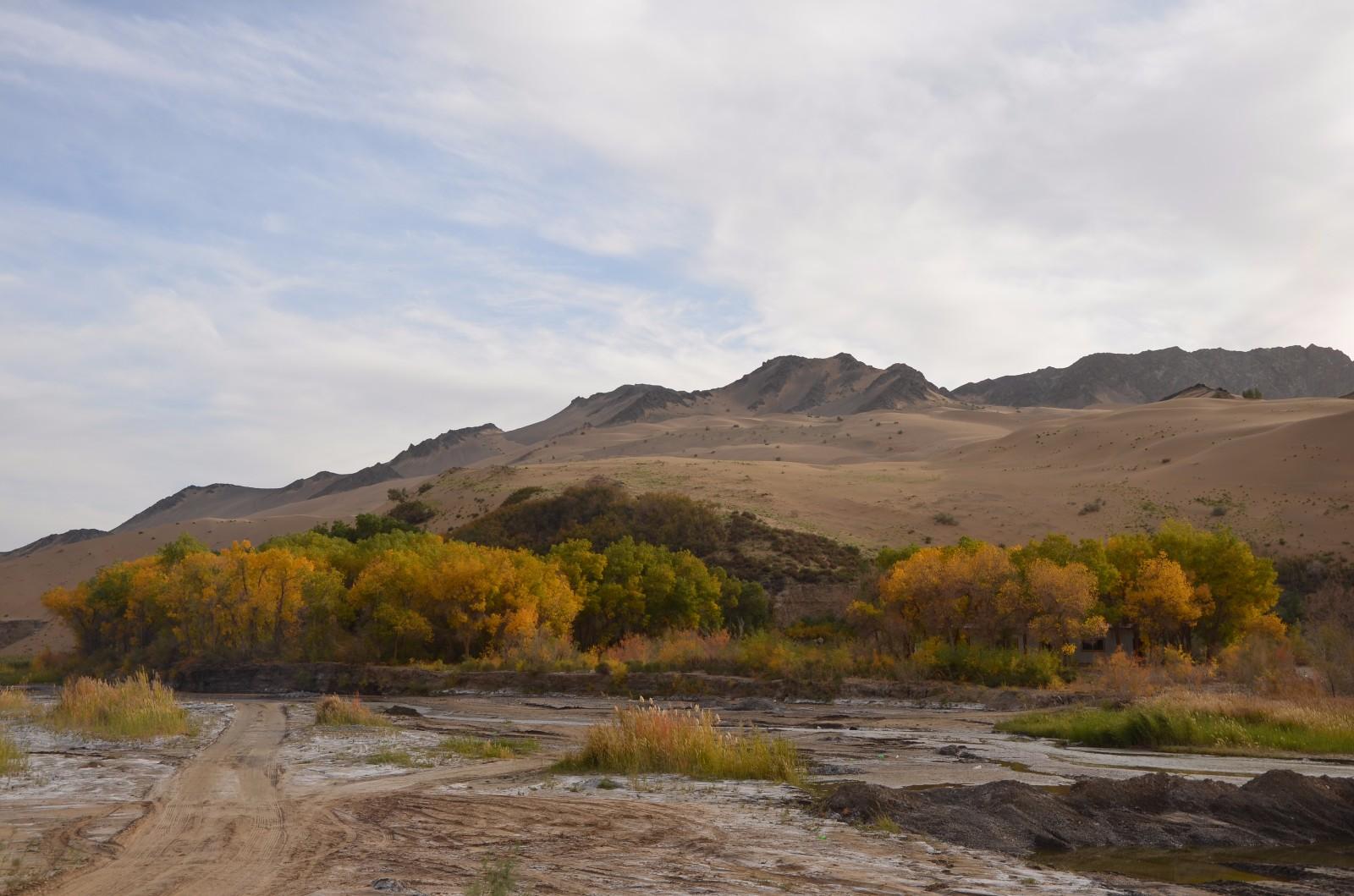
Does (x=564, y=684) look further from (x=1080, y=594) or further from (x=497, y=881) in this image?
(x=497, y=881)

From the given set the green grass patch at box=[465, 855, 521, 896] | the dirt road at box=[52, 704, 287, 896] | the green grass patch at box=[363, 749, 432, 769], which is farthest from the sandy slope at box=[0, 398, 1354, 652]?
the green grass patch at box=[465, 855, 521, 896]

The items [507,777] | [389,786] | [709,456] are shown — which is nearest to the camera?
[389,786]

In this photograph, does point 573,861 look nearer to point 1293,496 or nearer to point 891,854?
point 891,854

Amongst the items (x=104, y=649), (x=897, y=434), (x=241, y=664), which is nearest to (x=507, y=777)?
(x=241, y=664)

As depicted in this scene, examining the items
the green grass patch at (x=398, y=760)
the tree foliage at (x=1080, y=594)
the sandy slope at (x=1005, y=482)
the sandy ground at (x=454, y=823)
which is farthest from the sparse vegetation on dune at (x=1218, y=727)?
the sandy slope at (x=1005, y=482)

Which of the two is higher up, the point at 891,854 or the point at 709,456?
the point at 709,456

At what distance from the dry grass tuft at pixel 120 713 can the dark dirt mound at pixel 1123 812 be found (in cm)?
1616

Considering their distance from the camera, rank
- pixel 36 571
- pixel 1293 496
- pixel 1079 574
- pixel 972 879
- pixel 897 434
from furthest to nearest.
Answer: pixel 897 434
pixel 36 571
pixel 1293 496
pixel 1079 574
pixel 972 879

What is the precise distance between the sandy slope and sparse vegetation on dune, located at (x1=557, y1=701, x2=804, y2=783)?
6167cm

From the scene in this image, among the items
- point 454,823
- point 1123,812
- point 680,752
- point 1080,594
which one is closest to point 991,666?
point 1080,594

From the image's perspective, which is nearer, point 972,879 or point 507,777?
point 972,879

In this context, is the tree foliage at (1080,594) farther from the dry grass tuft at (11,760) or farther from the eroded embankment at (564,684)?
the dry grass tuft at (11,760)

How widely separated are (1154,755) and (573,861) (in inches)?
605

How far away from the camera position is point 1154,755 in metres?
22.4
